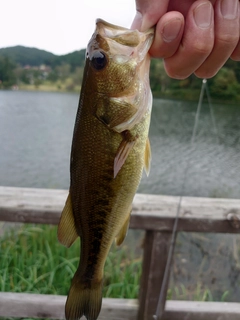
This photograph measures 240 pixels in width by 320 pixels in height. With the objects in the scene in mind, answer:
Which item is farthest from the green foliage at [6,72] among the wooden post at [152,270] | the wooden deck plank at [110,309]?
the wooden post at [152,270]

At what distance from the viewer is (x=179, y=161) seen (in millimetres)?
6930

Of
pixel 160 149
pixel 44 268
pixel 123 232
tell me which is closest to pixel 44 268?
pixel 44 268

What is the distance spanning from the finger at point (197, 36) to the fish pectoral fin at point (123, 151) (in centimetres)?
28

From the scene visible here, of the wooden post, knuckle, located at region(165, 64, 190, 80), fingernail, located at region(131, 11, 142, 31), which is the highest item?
fingernail, located at region(131, 11, 142, 31)

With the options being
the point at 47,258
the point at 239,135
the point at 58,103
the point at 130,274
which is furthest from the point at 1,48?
the point at 58,103

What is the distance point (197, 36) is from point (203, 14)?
0.06 meters

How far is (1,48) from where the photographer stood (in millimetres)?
4629

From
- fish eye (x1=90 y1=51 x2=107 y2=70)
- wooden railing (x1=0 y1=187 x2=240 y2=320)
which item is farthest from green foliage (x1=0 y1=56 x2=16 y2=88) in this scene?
fish eye (x1=90 y1=51 x2=107 y2=70)

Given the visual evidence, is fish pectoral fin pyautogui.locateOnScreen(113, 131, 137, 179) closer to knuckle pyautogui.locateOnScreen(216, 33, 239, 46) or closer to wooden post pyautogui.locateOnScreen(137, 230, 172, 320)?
knuckle pyautogui.locateOnScreen(216, 33, 239, 46)

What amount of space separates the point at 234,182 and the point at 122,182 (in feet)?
16.7

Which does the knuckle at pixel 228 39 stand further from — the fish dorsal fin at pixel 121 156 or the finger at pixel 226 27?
the fish dorsal fin at pixel 121 156

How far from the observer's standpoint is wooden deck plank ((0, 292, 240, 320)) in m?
2.19

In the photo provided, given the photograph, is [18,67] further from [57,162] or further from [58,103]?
[58,103]

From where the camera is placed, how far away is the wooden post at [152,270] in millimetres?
2000
